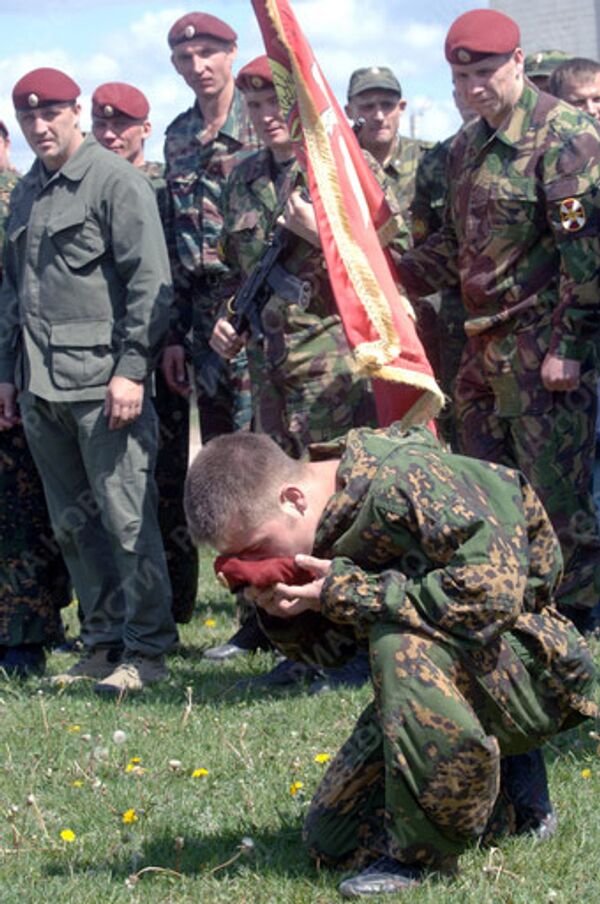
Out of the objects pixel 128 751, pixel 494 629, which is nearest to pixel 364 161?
pixel 128 751

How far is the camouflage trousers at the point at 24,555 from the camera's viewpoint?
22.8 feet

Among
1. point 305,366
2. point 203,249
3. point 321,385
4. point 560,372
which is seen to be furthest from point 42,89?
point 560,372

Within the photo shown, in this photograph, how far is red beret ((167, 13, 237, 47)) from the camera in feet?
24.3

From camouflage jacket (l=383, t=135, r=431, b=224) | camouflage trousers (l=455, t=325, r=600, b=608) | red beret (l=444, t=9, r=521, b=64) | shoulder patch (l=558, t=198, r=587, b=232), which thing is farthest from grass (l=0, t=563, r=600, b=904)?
camouflage jacket (l=383, t=135, r=431, b=224)

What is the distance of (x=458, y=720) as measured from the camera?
11.7ft

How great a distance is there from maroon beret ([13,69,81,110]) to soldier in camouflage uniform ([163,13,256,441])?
1012 mm

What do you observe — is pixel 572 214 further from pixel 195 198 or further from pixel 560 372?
pixel 195 198

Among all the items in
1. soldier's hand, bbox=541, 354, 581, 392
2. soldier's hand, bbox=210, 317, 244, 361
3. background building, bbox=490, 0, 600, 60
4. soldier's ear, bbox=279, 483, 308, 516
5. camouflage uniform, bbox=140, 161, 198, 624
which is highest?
background building, bbox=490, 0, 600, 60

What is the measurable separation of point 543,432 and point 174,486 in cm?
217

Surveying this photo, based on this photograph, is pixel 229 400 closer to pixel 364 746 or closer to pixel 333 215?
pixel 333 215

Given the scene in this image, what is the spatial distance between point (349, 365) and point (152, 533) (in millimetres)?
1080

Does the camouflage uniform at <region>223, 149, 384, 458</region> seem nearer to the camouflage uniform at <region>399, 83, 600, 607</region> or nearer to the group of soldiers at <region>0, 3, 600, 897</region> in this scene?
the group of soldiers at <region>0, 3, 600, 897</region>

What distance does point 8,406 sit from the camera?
6781 millimetres

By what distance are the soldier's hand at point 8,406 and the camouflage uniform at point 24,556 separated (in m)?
0.14
